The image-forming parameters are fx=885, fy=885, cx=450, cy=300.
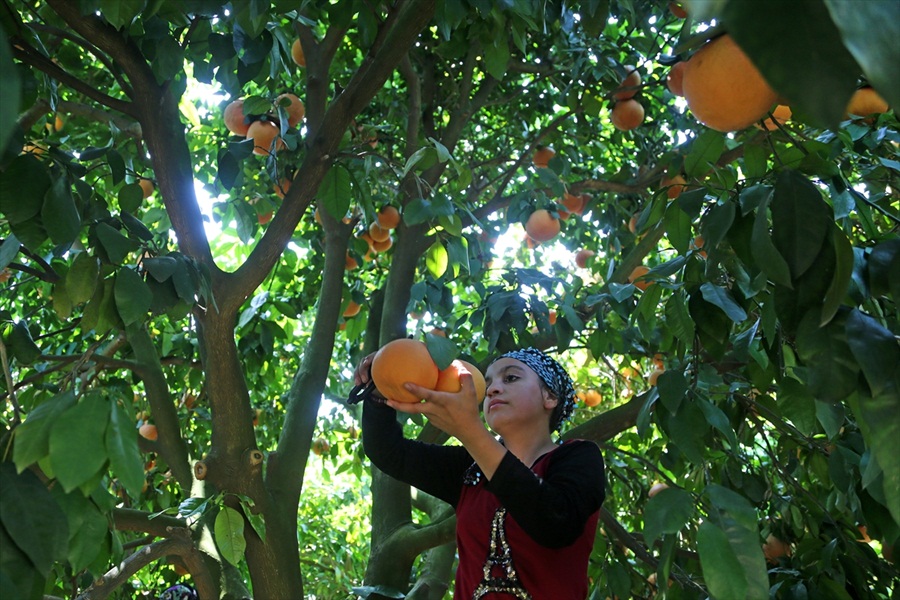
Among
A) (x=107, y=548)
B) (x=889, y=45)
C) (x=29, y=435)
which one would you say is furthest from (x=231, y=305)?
(x=889, y=45)

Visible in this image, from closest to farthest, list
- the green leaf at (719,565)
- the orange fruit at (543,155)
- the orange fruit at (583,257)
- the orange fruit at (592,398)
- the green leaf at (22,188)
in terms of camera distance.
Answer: the green leaf at (719,565)
the green leaf at (22,188)
the orange fruit at (543,155)
the orange fruit at (583,257)
the orange fruit at (592,398)

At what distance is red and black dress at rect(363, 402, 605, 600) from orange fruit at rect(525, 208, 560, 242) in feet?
6.35

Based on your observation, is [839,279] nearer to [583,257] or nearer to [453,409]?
[453,409]

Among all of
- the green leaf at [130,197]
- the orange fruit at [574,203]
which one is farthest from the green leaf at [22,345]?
the orange fruit at [574,203]

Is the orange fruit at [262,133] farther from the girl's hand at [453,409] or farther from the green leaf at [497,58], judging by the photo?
the girl's hand at [453,409]

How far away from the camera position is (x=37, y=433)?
907 millimetres

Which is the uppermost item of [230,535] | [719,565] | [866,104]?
[866,104]

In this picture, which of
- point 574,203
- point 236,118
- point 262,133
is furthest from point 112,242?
point 574,203

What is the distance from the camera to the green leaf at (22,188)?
4.57 feet

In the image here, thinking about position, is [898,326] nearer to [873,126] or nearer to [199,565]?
[873,126]

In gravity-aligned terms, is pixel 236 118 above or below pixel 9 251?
above

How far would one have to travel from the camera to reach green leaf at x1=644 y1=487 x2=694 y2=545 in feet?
3.45

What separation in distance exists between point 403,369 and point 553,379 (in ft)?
2.24

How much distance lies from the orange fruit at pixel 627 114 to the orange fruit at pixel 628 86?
35mm
